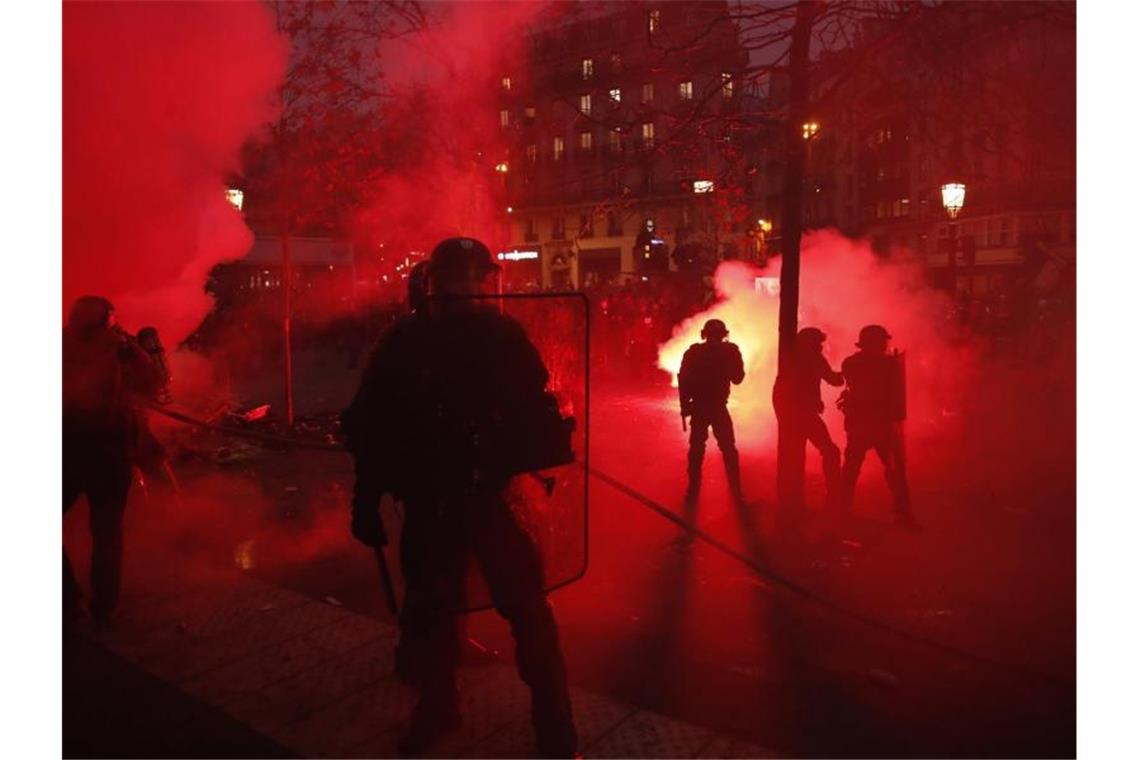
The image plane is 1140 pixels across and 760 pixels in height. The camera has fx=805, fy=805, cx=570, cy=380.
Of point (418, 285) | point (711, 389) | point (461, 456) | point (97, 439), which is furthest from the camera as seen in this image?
point (711, 389)

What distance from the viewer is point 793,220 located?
16.7 ft

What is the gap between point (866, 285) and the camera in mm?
10820

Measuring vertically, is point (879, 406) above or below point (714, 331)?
below

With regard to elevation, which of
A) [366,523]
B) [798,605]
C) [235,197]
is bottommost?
[798,605]

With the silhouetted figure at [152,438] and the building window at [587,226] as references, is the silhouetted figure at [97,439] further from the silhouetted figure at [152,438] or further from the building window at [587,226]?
the building window at [587,226]

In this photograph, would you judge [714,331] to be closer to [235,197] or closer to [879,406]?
[879,406]

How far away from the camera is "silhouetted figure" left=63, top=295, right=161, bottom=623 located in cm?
400

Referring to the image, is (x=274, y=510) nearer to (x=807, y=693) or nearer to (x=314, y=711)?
(x=314, y=711)

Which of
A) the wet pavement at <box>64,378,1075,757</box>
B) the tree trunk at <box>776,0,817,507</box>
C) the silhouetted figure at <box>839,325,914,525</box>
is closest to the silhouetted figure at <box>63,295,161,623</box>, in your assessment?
the wet pavement at <box>64,378,1075,757</box>

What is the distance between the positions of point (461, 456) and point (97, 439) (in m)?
2.37

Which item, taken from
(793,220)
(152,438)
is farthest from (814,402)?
(152,438)

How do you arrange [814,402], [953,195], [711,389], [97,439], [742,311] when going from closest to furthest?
[97,439] < [814,402] < [711,389] < [953,195] < [742,311]

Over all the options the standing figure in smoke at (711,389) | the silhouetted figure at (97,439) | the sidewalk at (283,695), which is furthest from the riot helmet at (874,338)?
the silhouetted figure at (97,439)

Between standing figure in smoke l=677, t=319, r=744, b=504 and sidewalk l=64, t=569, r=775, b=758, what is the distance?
10.7 ft
